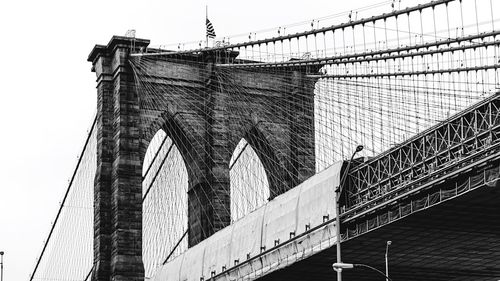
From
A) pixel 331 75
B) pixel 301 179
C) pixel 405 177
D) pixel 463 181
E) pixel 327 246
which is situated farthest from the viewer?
pixel 301 179

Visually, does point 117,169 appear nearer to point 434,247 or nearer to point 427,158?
point 434,247

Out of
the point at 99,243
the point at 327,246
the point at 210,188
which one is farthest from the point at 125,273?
the point at 327,246

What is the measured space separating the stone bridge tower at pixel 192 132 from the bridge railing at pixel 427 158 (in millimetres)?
24434

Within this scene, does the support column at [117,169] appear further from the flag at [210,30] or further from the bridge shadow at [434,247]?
the bridge shadow at [434,247]

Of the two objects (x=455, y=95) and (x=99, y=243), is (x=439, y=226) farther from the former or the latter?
(x=99, y=243)

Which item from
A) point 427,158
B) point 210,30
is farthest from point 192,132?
point 427,158

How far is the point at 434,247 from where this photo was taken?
58969 mm

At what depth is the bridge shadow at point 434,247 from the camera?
5084 cm

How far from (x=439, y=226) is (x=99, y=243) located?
30218 mm

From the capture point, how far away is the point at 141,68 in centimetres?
8056

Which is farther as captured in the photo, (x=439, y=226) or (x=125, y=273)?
(x=125, y=273)

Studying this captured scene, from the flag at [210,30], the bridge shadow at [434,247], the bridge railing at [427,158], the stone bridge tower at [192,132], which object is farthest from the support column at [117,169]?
the bridge railing at [427,158]

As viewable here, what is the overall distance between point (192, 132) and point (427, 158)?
34180 millimetres

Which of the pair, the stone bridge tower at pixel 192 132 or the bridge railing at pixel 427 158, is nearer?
the bridge railing at pixel 427 158
